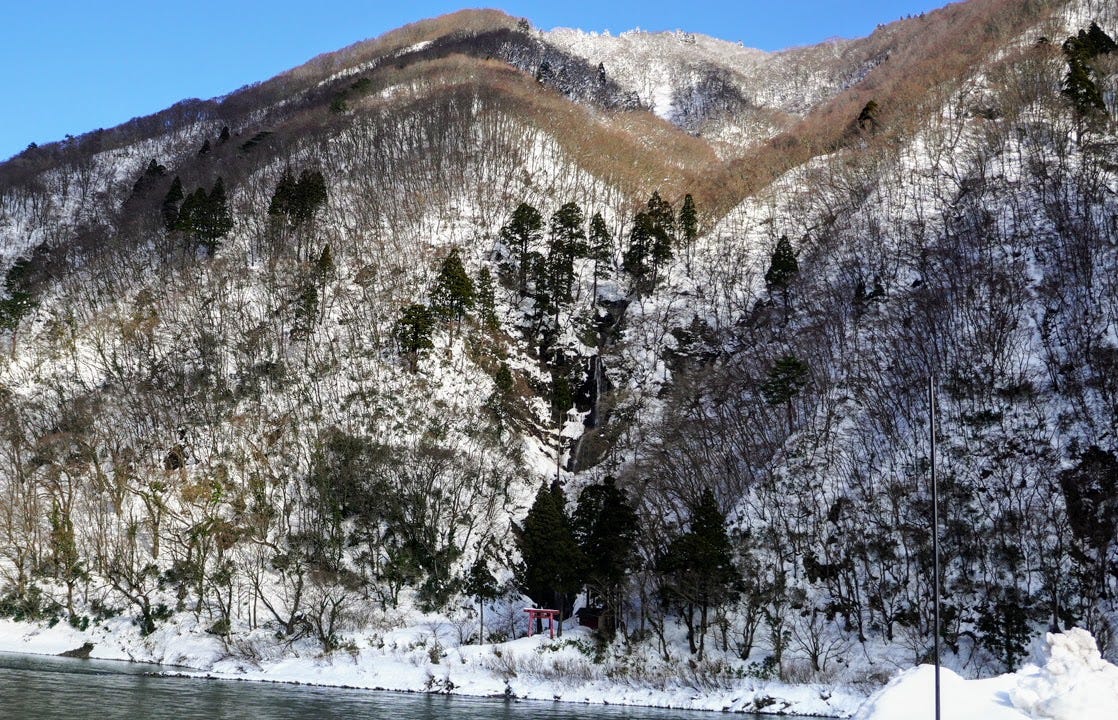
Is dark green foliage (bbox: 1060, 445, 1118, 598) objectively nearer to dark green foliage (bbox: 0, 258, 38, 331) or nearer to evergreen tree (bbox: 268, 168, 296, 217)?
evergreen tree (bbox: 268, 168, 296, 217)

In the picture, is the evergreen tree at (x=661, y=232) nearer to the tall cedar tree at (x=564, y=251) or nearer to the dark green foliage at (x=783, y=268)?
the tall cedar tree at (x=564, y=251)

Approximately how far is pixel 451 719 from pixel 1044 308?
1769 inches

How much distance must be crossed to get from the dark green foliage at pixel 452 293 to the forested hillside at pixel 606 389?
28 centimetres

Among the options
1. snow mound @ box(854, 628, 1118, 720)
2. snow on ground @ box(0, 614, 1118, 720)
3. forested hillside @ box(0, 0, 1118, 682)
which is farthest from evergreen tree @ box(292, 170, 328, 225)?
snow mound @ box(854, 628, 1118, 720)

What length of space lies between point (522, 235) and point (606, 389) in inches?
761

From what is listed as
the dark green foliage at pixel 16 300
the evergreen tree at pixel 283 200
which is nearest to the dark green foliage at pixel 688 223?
the evergreen tree at pixel 283 200

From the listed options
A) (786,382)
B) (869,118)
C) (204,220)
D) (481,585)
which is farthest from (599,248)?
(869,118)

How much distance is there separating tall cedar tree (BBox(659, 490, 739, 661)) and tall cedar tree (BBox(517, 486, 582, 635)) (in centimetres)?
537

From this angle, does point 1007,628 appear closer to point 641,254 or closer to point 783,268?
point 783,268

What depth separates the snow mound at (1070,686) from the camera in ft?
44.9

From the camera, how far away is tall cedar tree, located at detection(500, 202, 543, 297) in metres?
77.8

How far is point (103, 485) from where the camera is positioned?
2197 inches

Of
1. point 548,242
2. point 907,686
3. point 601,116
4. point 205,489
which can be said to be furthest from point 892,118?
point 907,686

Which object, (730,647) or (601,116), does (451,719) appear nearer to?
(730,647)
